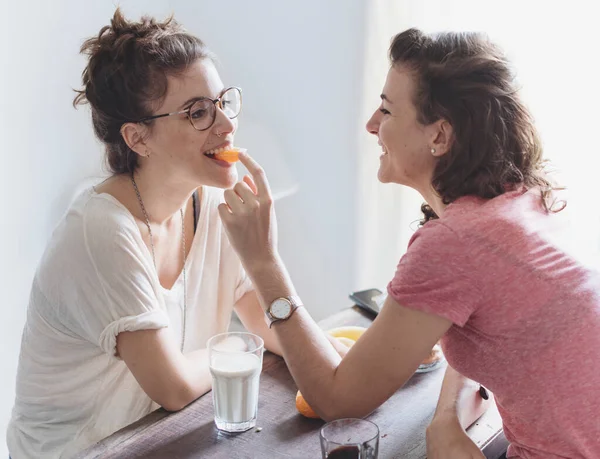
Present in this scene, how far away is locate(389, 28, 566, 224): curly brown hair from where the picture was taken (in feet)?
3.62

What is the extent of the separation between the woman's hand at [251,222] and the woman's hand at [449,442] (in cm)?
40

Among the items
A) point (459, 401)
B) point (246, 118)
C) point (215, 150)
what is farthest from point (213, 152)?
point (246, 118)

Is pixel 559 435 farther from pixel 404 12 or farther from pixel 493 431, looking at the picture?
pixel 404 12

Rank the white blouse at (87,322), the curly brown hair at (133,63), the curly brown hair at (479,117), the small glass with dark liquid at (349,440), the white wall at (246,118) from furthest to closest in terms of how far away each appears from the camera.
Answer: the white wall at (246,118), the curly brown hair at (133,63), the white blouse at (87,322), the curly brown hair at (479,117), the small glass with dark liquid at (349,440)

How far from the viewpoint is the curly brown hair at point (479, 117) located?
1.10 m

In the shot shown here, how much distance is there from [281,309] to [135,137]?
55 cm

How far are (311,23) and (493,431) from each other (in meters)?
1.67

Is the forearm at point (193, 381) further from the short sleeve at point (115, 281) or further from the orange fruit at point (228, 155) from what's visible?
the orange fruit at point (228, 155)

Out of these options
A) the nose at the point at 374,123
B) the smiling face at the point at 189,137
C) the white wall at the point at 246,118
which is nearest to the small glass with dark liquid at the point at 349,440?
the nose at the point at 374,123

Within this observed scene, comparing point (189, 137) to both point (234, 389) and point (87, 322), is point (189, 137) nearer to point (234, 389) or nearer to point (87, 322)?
point (87, 322)

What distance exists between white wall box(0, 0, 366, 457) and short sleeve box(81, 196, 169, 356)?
1.03m

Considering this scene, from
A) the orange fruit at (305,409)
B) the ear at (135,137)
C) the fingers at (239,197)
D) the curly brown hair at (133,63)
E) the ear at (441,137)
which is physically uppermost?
the curly brown hair at (133,63)

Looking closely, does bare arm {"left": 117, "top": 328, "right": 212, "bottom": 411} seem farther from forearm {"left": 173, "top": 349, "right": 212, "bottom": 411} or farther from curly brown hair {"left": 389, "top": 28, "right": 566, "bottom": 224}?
curly brown hair {"left": 389, "top": 28, "right": 566, "bottom": 224}

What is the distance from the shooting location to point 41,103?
2.31m
